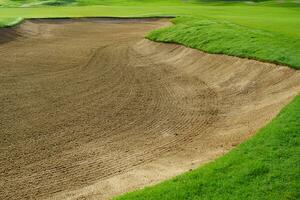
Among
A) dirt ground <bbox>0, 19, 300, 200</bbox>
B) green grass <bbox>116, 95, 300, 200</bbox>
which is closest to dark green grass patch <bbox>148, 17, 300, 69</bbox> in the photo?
dirt ground <bbox>0, 19, 300, 200</bbox>

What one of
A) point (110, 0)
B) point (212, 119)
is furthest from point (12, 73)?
point (110, 0)

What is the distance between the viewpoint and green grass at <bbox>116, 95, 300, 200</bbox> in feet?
37.3

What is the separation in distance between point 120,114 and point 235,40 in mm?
10444

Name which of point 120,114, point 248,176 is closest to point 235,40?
point 120,114

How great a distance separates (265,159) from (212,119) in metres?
6.44

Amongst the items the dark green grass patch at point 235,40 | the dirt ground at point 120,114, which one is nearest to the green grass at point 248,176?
the dirt ground at point 120,114

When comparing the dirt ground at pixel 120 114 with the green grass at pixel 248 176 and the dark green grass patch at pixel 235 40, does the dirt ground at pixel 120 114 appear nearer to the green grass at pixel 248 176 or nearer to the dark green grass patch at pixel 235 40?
the dark green grass patch at pixel 235 40

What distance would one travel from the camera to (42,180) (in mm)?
14078

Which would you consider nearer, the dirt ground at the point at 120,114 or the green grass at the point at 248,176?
the green grass at the point at 248,176

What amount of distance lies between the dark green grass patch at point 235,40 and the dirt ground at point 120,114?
606mm

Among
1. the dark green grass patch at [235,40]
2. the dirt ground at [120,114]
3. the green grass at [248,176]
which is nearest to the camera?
the green grass at [248,176]

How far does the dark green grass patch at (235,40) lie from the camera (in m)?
23.3

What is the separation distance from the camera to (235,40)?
90.2 feet

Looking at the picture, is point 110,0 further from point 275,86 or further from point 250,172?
point 250,172
